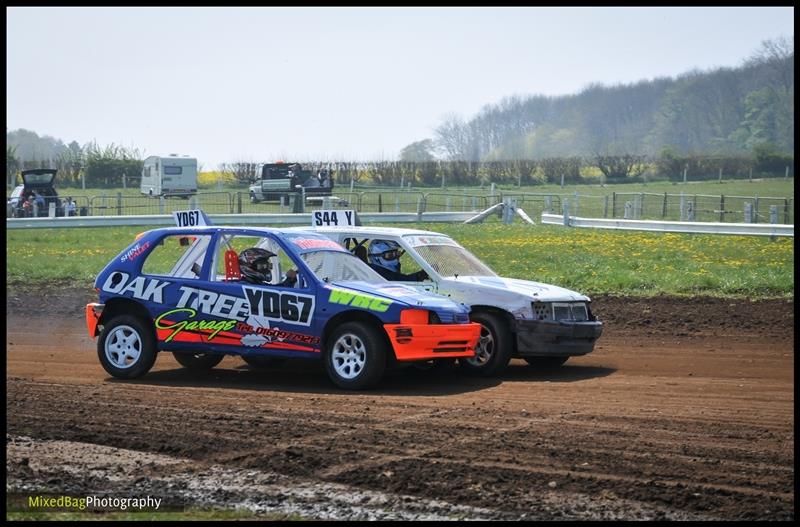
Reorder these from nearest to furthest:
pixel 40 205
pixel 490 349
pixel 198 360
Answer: pixel 490 349 < pixel 198 360 < pixel 40 205

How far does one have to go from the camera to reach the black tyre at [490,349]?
1273 cm

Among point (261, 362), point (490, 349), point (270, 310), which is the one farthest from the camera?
point (261, 362)

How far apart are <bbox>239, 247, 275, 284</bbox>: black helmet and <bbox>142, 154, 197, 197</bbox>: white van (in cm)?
4418

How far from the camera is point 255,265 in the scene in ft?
41.6

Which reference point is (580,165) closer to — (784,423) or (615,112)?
(615,112)

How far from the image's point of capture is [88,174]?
62688mm

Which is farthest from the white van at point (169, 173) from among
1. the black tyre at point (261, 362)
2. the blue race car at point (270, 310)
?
the blue race car at point (270, 310)

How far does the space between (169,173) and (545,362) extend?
4554 centimetres

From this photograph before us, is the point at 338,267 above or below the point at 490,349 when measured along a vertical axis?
above

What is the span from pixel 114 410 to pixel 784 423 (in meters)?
5.69

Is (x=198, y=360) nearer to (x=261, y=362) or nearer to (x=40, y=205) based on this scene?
(x=261, y=362)

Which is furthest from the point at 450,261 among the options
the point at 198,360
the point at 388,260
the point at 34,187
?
the point at 34,187

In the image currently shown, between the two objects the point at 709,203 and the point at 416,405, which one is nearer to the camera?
the point at 416,405

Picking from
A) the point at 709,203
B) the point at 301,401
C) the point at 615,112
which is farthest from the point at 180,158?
the point at 615,112
